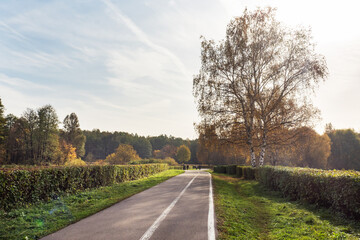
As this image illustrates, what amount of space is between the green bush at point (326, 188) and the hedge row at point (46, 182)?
1047cm

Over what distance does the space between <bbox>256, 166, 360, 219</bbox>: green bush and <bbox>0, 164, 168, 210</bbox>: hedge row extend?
1047 cm

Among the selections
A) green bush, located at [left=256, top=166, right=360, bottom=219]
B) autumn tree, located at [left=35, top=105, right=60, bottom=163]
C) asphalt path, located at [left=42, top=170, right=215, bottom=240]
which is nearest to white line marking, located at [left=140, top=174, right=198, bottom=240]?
asphalt path, located at [left=42, top=170, right=215, bottom=240]

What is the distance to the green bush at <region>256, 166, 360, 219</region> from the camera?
6957 mm

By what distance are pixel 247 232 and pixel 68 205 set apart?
6544 mm

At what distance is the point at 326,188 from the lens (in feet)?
27.5

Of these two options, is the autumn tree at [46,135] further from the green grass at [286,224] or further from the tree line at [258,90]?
the green grass at [286,224]

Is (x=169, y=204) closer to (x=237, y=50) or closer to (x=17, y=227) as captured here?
(x=17, y=227)

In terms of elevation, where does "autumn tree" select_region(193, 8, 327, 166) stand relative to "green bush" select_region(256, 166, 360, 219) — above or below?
above

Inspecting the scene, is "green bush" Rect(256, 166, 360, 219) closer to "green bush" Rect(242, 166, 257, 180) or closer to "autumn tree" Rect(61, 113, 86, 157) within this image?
"green bush" Rect(242, 166, 257, 180)

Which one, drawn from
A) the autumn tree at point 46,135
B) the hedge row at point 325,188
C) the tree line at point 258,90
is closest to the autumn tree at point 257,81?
the tree line at point 258,90

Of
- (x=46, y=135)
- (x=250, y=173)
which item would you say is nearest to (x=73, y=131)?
(x=46, y=135)

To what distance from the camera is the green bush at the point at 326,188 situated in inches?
274

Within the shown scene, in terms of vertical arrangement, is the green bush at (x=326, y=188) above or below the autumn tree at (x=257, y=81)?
below

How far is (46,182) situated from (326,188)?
10799mm
